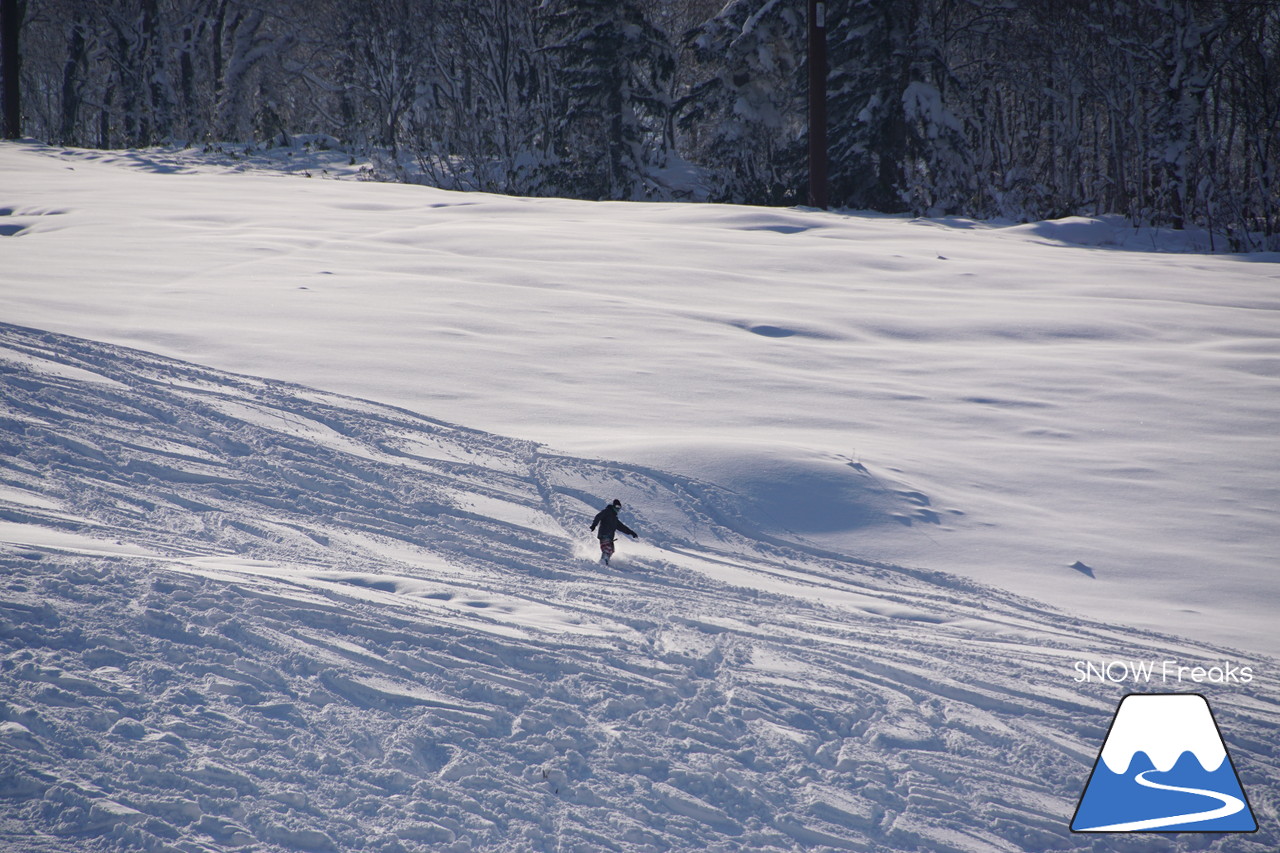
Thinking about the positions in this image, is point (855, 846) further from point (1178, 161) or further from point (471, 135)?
point (471, 135)

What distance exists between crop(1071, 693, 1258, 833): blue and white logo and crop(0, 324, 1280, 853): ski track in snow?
7cm

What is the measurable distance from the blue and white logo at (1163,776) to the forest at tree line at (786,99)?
40.7ft

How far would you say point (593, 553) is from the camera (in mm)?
5582

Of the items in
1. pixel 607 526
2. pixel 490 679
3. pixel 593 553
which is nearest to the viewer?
pixel 490 679

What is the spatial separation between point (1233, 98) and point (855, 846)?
16.6 meters

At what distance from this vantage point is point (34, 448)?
5875 millimetres

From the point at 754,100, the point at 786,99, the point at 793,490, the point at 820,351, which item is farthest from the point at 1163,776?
the point at 786,99

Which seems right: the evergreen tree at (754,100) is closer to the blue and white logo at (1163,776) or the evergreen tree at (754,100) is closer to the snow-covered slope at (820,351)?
the snow-covered slope at (820,351)

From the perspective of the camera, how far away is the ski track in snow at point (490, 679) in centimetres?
340

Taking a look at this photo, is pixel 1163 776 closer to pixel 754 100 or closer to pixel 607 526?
pixel 607 526

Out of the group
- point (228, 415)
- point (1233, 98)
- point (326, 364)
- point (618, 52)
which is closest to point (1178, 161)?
point (1233, 98)

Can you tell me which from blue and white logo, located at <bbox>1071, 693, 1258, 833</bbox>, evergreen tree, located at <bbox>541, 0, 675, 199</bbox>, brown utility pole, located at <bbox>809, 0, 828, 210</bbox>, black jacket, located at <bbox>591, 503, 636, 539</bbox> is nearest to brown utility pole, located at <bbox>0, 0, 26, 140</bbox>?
evergreen tree, located at <bbox>541, 0, 675, 199</bbox>

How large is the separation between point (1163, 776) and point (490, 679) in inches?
115

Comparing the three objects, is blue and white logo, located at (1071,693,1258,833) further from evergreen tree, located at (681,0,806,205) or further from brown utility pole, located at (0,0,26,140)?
brown utility pole, located at (0,0,26,140)
